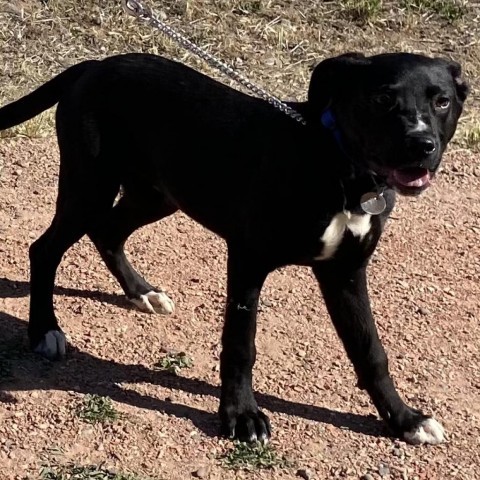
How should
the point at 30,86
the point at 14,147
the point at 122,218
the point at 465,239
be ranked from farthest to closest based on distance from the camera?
the point at 30,86 → the point at 14,147 → the point at 465,239 → the point at 122,218

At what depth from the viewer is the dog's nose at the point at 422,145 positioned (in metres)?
3.45

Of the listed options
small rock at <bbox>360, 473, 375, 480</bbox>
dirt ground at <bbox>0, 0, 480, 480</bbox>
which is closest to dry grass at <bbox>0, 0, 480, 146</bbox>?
dirt ground at <bbox>0, 0, 480, 480</bbox>

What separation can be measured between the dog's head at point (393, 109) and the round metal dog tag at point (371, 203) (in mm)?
115

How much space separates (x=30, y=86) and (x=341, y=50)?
222 cm

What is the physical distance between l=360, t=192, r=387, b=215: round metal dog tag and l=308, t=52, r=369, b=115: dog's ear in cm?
34

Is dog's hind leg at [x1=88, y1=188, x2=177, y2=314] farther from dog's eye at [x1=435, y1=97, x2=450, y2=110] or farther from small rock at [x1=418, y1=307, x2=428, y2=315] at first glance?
dog's eye at [x1=435, y1=97, x2=450, y2=110]

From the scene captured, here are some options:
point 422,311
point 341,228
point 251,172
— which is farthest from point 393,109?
point 422,311

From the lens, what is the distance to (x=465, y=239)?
223 inches

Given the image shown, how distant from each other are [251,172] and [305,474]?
1.05 m

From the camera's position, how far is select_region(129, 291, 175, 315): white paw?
185 inches

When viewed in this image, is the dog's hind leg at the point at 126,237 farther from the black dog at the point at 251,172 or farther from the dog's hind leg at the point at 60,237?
the dog's hind leg at the point at 60,237

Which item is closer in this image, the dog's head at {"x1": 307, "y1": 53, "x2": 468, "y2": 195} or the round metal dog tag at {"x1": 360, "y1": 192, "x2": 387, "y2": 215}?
the dog's head at {"x1": 307, "y1": 53, "x2": 468, "y2": 195}

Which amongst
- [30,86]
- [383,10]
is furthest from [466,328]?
[383,10]

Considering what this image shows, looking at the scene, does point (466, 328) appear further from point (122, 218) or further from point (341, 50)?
point (341, 50)
